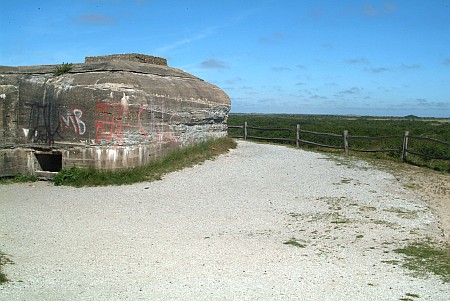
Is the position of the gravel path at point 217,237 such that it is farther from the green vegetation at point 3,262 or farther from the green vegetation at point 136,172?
the green vegetation at point 136,172

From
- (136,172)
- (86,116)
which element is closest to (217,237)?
(136,172)

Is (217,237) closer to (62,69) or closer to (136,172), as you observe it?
(136,172)

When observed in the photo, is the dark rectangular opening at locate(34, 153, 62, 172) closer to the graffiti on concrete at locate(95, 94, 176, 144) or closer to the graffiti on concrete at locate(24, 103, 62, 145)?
the graffiti on concrete at locate(24, 103, 62, 145)

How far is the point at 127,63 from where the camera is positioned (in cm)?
1490

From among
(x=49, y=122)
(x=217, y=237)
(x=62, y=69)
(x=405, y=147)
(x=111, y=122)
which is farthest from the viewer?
(x=405, y=147)

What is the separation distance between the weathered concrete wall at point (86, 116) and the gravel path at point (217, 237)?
1.17 m

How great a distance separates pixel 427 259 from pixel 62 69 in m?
11.5

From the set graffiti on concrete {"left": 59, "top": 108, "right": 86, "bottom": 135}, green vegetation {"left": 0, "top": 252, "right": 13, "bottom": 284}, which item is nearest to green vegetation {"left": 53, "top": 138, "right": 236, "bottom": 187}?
graffiti on concrete {"left": 59, "top": 108, "right": 86, "bottom": 135}

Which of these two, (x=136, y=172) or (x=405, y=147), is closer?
(x=136, y=172)

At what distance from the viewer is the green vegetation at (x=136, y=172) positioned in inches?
495

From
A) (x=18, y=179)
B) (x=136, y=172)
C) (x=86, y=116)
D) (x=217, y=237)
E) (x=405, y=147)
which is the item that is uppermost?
(x=86, y=116)

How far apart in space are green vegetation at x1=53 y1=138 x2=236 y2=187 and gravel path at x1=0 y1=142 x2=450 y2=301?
443 millimetres

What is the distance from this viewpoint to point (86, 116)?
12.8 m

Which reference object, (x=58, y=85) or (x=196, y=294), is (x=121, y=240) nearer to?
(x=196, y=294)
